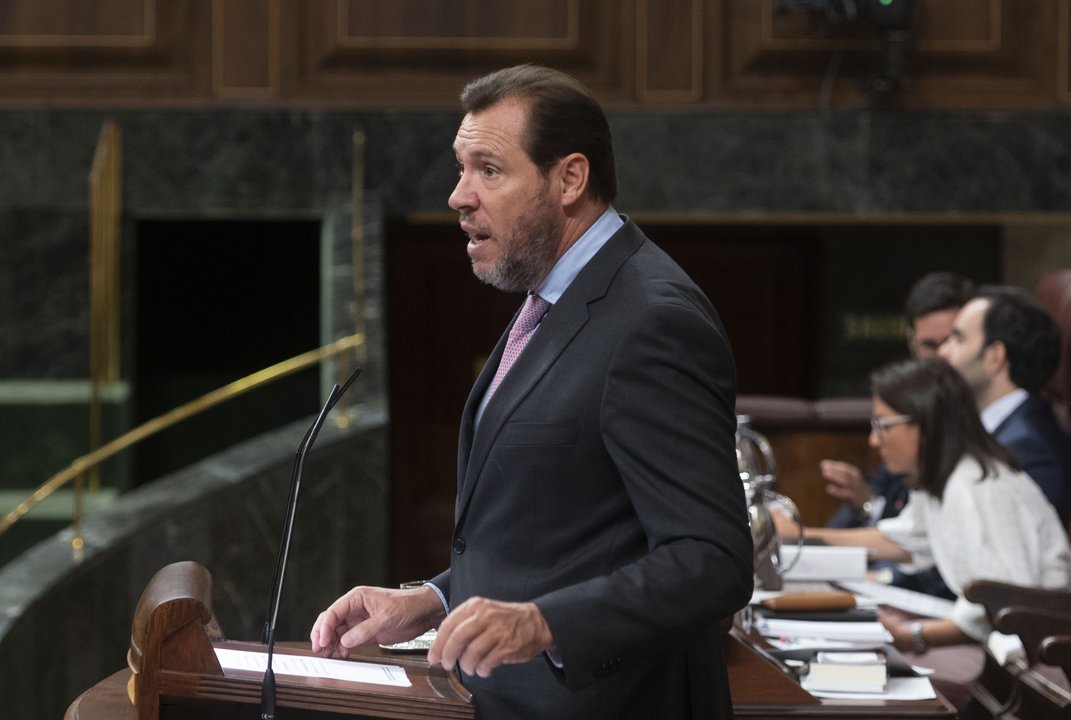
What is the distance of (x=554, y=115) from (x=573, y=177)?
0.07 meters

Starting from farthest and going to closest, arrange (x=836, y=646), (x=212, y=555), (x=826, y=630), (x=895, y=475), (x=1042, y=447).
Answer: (x=895, y=475) < (x=212, y=555) < (x=1042, y=447) < (x=826, y=630) < (x=836, y=646)

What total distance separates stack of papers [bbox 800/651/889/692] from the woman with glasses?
2.67 ft

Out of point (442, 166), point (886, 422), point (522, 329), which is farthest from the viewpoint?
point (442, 166)

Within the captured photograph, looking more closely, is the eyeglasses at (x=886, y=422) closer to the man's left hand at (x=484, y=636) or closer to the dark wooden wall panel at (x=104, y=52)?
the man's left hand at (x=484, y=636)

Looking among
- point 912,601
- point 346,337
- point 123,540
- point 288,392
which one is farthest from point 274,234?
point 912,601

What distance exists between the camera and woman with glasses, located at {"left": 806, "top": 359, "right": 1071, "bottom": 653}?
3389mm

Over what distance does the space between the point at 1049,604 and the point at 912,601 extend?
477 millimetres

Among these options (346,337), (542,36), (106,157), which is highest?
(542,36)

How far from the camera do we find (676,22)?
5887 millimetres

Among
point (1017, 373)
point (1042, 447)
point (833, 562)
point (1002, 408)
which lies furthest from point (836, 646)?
point (1017, 373)

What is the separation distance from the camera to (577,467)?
1.56m

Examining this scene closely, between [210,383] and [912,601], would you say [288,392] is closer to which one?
[210,383]

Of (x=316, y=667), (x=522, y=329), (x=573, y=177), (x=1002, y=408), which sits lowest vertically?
(x=1002, y=408)

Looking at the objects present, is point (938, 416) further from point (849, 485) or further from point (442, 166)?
point (442, 166)
